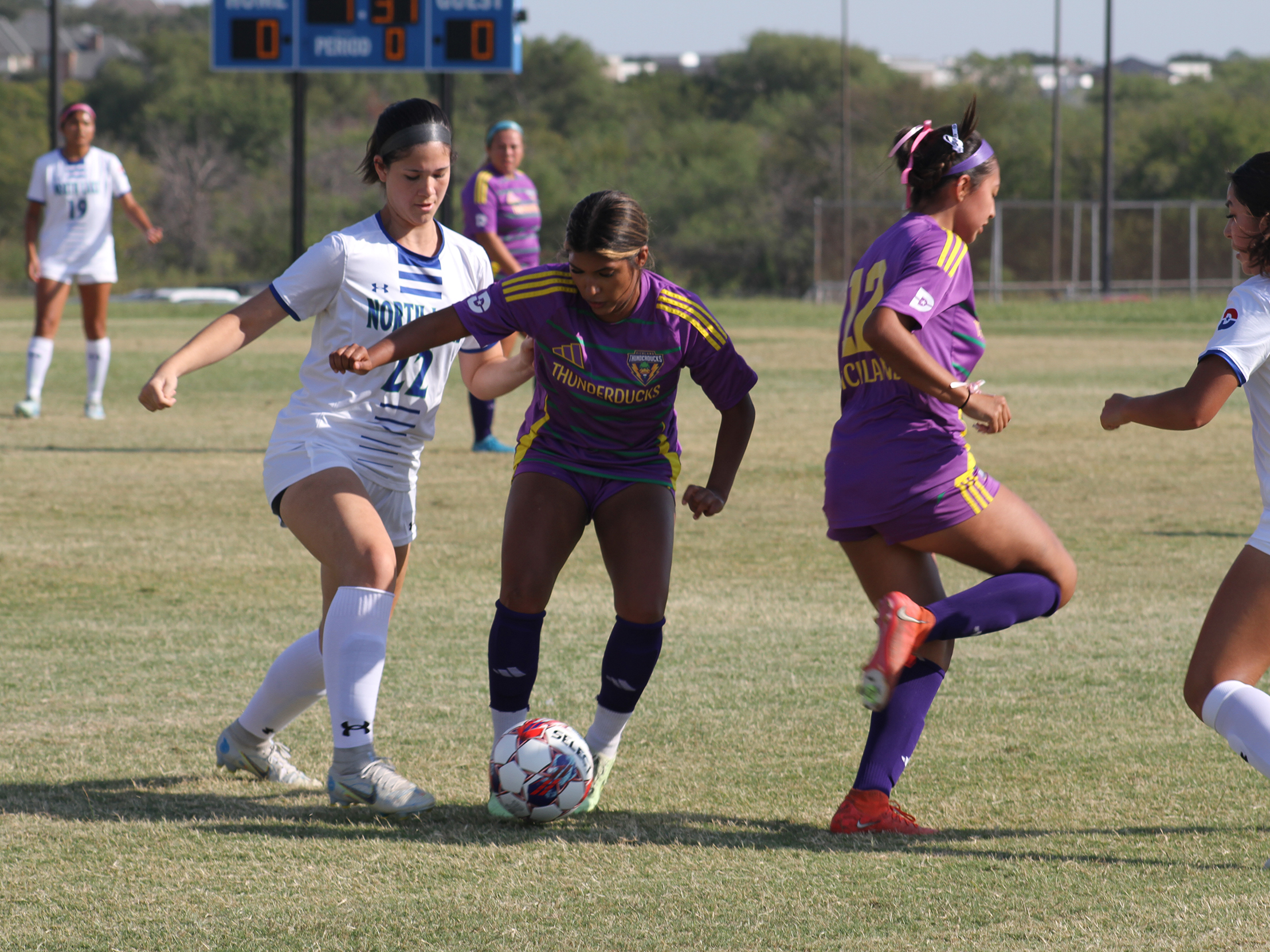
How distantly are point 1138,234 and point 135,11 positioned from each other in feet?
545

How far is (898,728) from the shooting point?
3.96 metres

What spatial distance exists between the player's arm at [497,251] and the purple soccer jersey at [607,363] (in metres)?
6.93

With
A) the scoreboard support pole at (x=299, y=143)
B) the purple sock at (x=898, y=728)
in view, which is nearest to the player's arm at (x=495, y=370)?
the purple sock at (x=898, y=728)

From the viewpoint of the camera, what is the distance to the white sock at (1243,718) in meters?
3.41

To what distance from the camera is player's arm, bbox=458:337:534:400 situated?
426 cm

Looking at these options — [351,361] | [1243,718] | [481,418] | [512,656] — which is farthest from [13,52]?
[1243,718]

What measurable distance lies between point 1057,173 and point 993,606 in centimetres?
4525

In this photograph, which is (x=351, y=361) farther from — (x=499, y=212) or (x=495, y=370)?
(x=499, y=212)

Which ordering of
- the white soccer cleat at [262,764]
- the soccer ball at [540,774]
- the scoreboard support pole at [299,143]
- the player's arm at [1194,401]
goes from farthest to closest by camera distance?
the scoreboard support pole at [299,143]
the white soccer cleat at [262,764]
the soccer ball at [540,774]
the player's arm at [1194,401]

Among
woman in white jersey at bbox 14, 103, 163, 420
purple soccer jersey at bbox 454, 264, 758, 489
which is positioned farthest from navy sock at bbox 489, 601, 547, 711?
woman in white jersey at bbox 14, 103, 163, 420

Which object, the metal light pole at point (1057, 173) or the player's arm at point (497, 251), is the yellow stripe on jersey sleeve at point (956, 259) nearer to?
the player's arm at point (497, 251)

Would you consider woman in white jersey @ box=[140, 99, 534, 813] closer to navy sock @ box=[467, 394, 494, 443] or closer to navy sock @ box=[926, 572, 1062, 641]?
navy sock @ box=[926, 572, 1062, 641]

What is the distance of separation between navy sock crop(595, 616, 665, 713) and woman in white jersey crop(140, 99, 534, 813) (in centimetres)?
61

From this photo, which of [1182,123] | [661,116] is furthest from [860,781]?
[661,116]
